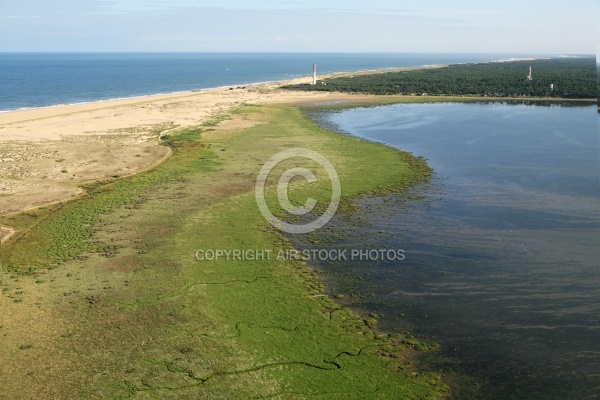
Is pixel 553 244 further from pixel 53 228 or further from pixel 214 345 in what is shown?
pixel 53 228

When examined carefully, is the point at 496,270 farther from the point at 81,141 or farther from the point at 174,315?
the point at 81,141

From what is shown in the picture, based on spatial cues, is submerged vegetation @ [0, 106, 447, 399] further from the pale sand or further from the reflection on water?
the pale sand

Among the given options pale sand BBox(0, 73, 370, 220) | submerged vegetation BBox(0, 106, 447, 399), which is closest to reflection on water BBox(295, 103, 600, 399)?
submerged vegetation BBox(0, 106, 447, 399)

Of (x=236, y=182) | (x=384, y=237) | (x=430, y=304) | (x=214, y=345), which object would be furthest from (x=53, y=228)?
(x=430, y=304)

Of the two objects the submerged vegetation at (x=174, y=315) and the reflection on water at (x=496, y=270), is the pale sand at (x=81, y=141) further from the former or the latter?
the reflection on water at (x=496, y=270)

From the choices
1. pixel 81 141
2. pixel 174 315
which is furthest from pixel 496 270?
pixel 81 141

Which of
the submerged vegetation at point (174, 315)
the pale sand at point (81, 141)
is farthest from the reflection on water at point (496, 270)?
the pale sand at point (81, 141)
